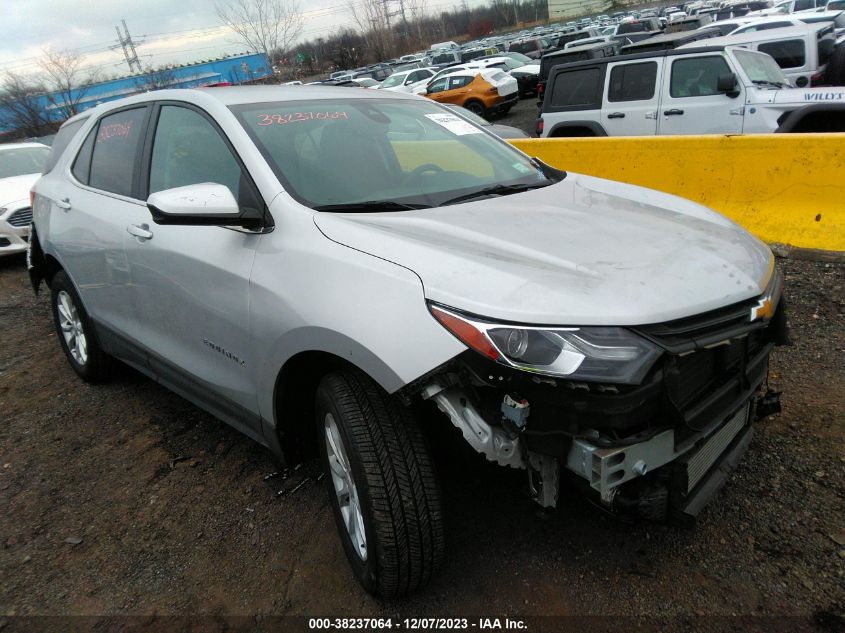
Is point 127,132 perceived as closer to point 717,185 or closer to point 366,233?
point 366,233

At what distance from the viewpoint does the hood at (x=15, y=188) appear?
8.07 metres

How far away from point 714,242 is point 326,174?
1.53 meters

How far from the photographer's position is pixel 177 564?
257cm

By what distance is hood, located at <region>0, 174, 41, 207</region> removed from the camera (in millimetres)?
8070

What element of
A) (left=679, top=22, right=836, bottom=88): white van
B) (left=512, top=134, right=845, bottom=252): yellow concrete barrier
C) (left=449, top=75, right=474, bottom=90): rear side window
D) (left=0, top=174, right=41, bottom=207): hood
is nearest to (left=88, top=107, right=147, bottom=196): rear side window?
(left=512, top=134, right=845, bottom=252): yellow concrete barrier

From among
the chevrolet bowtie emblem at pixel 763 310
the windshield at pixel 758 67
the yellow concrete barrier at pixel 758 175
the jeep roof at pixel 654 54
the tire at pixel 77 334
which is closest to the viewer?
the chevrolet bowtie emblem at pixel 763 310

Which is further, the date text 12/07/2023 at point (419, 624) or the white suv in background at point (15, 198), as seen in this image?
the white suv in background at point (15, 198)

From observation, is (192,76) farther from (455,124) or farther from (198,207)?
(198,207)

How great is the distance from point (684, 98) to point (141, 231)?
700 cm

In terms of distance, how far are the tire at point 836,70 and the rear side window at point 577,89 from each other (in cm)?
467

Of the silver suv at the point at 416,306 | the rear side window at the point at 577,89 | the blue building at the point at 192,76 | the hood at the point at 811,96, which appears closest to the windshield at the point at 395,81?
the blue building at the point at 192,76

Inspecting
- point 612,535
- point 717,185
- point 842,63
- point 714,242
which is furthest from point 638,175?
point 842,63

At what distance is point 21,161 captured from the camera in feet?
30.6

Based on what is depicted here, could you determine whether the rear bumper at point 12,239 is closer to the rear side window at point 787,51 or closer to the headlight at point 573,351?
the headlight at point 573,351
